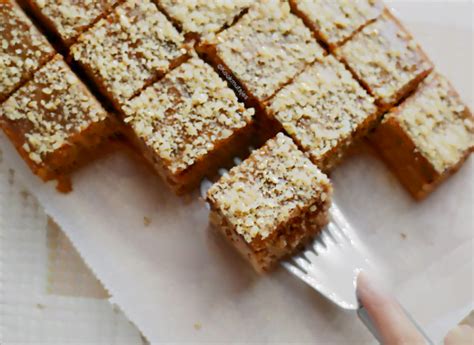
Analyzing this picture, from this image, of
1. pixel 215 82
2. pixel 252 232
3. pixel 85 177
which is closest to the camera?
pixel 252 232

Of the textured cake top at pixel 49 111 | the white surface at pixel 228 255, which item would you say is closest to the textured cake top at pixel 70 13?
the textured cake top at pixel 49 111

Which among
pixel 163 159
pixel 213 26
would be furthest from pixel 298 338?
pixel 213 26

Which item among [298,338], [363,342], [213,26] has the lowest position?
[363,342]

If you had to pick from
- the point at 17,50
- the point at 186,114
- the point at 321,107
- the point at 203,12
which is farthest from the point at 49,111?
the point at 321,107

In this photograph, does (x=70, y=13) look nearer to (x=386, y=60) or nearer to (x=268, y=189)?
(x=268, y=189)

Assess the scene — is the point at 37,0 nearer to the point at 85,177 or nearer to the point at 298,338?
the point at 85,177

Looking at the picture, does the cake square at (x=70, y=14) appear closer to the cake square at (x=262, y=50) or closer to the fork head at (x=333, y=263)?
the cake square at (x=262, y=50)
